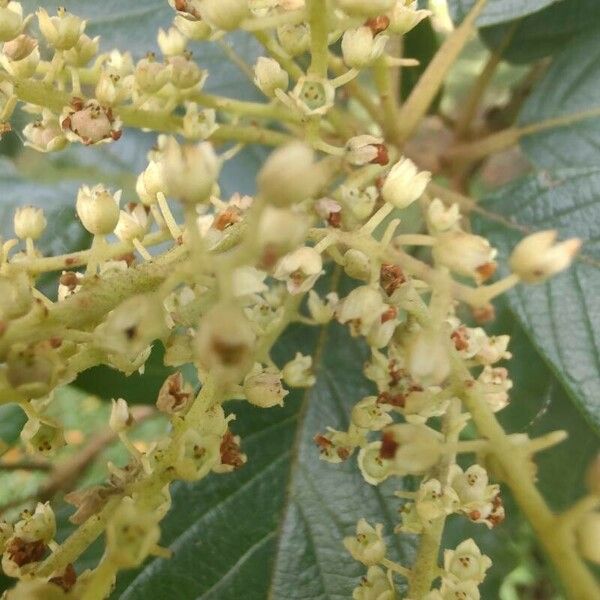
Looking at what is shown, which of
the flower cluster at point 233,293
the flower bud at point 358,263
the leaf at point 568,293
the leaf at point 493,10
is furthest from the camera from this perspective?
the leaf at point 493,10

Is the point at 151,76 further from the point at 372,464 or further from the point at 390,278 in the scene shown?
the point at 372,464

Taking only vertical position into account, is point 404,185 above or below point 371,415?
above

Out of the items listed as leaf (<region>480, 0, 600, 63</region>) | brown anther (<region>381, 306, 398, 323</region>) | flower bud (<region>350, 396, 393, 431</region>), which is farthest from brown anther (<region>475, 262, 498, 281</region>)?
leaf (<region>480, 0, 600, 63</region>)

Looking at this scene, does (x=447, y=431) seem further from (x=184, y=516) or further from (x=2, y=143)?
(x=2, y=143)

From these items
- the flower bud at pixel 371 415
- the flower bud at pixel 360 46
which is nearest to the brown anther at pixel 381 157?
the flower bud at pixel 360 46

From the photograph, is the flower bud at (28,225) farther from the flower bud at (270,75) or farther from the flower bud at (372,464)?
the flower bud at (372,464)

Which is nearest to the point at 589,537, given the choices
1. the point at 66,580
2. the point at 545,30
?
the point at 66,580
